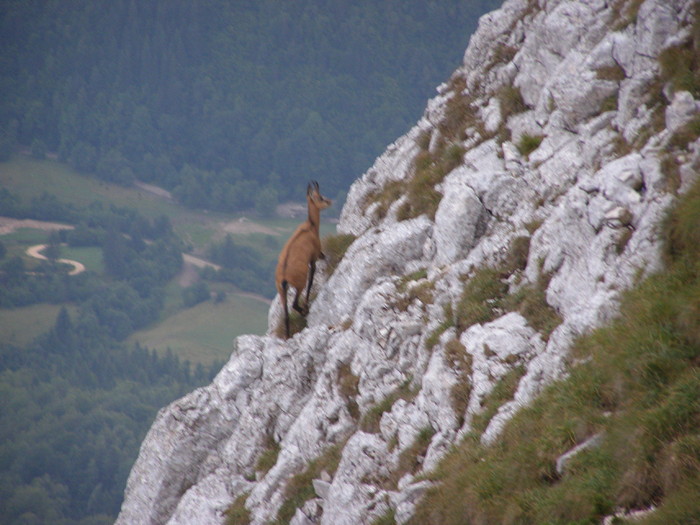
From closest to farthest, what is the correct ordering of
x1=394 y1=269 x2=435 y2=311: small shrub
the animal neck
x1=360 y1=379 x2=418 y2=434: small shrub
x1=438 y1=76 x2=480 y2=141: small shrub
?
x1=360 y1=379 x2=418 y2=434: small shrub < x1=394 y1=269 x2=435 y2=311: small shrub < x1=438 y1=76 x2=480 y2=141: small shrub < the animal neck

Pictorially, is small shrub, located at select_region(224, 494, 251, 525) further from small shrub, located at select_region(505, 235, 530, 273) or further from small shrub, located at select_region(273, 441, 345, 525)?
small shrub, located at select_region(505, 235, 530, 273)

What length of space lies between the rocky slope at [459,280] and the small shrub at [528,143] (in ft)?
0.19

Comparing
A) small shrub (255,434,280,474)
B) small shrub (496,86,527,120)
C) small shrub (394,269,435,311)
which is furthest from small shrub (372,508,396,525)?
small shrub (496,86,527,120)

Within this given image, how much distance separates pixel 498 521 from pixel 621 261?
4.95 m

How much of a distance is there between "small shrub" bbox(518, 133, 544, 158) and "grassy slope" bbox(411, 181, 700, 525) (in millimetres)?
7299

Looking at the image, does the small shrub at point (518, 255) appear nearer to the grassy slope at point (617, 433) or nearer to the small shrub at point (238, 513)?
the grassy slope at point (617, 433)

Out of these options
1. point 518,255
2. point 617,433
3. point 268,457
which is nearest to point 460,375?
point 518,255

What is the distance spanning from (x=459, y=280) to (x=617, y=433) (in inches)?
283

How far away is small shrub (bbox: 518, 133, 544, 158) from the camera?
760 inches

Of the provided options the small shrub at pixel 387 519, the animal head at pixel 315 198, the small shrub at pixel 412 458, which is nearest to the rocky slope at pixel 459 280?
the small shrub at pixel 412 458

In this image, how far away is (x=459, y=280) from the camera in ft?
56.2

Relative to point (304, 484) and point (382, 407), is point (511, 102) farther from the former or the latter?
point (304, 484)

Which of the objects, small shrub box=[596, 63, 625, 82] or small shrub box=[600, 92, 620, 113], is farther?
small shrub box=[596, 63, 625, 82]

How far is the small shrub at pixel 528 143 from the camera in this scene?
19.3 meters
